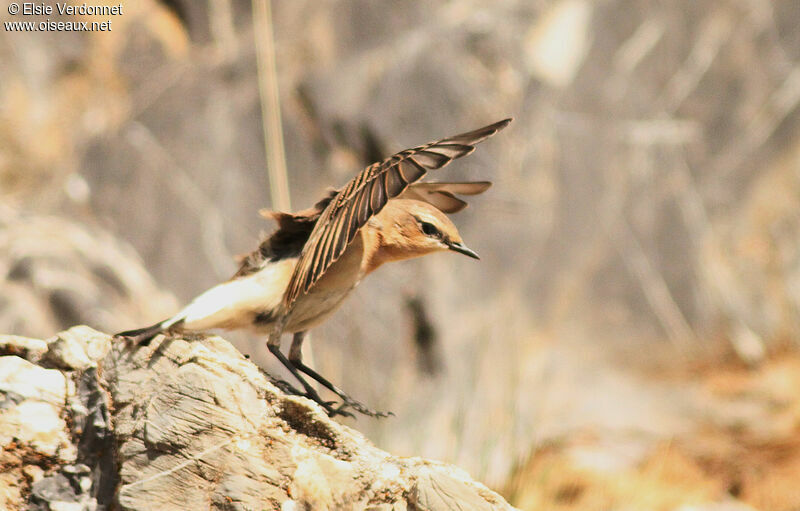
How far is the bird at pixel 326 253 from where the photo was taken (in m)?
2.71

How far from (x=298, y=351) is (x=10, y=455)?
1141mm

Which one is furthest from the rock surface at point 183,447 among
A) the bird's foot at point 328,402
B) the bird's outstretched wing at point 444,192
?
the bird's outstretched wing at point 444,192

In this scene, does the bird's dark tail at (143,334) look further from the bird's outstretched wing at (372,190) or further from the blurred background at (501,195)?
the blurred background at (501,195)

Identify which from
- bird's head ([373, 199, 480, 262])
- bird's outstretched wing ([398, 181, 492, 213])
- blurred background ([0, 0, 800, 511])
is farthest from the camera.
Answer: blurred background ([0, 0, 800, 511])

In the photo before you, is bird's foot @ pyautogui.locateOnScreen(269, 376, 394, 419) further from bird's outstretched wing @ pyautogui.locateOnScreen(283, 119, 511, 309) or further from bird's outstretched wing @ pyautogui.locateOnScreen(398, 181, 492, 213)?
bird's outstretched wing @ pyautogui.locateOnScreen(398, 181, 492, 213)

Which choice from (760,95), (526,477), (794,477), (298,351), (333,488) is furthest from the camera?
(760,95)

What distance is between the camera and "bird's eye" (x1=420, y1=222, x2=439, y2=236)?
3252 mm

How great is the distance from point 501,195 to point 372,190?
4626mm

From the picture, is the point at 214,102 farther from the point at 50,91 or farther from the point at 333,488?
the point at 333,488

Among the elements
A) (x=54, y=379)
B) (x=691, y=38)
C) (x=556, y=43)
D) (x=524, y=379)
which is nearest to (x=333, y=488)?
(x=54, y=379)

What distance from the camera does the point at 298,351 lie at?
3395 mm

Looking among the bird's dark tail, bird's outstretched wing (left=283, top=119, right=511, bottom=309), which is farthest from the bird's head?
the bird's dark tail

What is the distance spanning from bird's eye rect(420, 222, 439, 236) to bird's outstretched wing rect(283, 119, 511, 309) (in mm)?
432

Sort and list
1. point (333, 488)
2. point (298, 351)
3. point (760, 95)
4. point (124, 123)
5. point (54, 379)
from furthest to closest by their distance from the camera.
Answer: point (760, 95)
point (124, 123)
point (298, 351)
point (54, 379)
point (333, 488)
